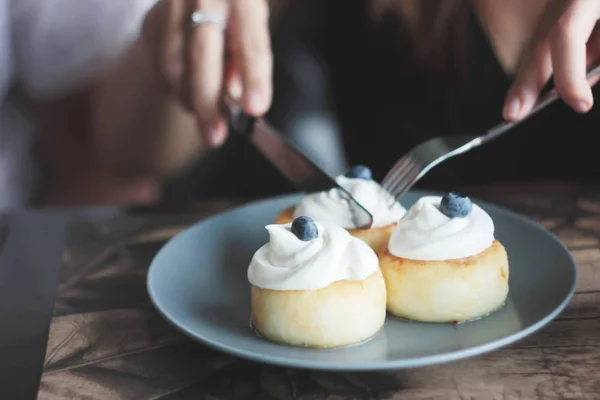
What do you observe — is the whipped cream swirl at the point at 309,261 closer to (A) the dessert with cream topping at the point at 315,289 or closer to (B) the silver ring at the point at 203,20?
(A) the dessert with cream topping at the point at 315,289

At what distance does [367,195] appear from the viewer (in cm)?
114

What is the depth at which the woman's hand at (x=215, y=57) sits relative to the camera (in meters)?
1.30

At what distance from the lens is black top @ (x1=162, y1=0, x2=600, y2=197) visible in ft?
6.71

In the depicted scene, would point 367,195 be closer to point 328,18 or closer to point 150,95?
point 150,95

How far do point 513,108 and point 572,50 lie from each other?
13 centimetres

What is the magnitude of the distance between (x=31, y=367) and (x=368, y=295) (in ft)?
1.40

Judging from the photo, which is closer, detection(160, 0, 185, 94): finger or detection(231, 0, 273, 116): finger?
detection(231, 0, 273, 116): finger

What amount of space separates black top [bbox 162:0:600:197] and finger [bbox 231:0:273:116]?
2.81 feet

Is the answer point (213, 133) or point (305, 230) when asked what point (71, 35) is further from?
point (305, 230)

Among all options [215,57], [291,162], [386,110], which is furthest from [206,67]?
[386,110]

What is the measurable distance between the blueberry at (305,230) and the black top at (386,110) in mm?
1173

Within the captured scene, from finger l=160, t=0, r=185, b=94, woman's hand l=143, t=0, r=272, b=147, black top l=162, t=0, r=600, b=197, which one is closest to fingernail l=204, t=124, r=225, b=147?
woman's hand l=143, t=0, r=272, b=147

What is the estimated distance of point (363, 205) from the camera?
113 centimetres

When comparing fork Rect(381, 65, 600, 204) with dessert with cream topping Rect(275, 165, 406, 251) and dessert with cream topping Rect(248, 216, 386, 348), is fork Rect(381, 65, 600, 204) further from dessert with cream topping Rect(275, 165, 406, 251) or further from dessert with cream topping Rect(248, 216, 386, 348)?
dessert with cream topping Rect(248, 216, 386, 348)
